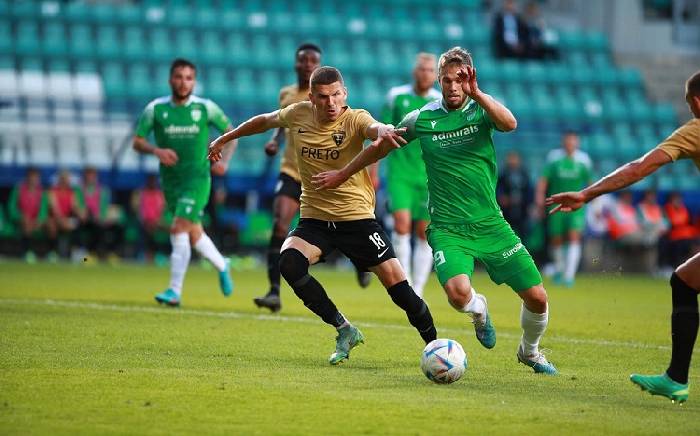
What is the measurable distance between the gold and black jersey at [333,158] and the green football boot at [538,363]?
149 centimetres

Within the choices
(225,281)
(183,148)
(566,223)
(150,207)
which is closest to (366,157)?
(183,148)

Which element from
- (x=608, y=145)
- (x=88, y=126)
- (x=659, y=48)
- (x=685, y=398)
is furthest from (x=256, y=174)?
(x=685, y=398)

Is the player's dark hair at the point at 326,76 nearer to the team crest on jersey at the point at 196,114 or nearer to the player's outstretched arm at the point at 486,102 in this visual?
the player's outstretched arm at the point at 486,102

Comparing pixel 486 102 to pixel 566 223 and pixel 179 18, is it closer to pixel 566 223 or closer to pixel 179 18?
pixel 566 223

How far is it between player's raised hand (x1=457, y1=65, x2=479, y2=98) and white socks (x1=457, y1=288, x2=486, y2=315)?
1.38 m

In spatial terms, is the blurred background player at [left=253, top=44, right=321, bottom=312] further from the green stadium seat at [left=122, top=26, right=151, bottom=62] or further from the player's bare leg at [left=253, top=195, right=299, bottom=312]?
the green stadium seat at [left=122, top=26, right=151, bottom=62]

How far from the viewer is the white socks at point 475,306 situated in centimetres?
832

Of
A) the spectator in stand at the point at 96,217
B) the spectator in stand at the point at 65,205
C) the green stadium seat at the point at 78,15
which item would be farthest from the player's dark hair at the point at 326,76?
the green stadium seat at the point at 78,15

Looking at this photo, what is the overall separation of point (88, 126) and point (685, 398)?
18030 mm

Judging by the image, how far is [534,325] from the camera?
8.30m

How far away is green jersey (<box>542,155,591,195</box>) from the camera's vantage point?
65.5 ft

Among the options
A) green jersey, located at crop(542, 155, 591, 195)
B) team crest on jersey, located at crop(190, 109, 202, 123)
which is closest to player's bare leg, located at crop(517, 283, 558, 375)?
team crest on jersey, located at crop(190, 109, 202, 123)

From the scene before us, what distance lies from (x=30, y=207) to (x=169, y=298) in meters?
9.35

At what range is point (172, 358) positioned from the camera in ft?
28.1
